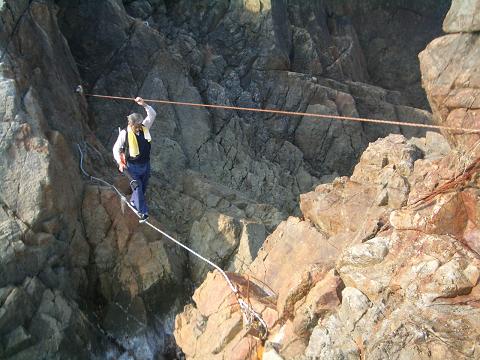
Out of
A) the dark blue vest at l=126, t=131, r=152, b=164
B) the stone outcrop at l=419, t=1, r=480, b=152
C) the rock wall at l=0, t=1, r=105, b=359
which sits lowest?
the rock wall at l=0, t=1, r=105, b=359

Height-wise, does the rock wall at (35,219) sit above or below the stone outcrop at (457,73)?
below

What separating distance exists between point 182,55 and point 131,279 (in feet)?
44.5

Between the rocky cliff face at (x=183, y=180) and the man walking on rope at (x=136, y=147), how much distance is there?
5.39ft

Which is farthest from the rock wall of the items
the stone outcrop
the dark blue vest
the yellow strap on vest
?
the stone outcrop

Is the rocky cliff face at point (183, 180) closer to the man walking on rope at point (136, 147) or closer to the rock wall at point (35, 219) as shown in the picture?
the rock wall at point (35, 219)

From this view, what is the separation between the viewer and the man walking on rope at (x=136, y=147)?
43.6 feet

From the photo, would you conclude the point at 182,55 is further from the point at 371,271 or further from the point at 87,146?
the point at 371,271

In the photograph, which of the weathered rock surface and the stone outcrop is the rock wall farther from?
the stone outcrop

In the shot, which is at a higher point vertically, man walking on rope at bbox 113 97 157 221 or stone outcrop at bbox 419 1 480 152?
stone outcrop at bbox 419 1 480 152

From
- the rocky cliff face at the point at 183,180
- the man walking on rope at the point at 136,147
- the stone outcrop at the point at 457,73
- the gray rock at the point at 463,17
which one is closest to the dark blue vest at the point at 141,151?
the man walking on rope at the point at 136,147

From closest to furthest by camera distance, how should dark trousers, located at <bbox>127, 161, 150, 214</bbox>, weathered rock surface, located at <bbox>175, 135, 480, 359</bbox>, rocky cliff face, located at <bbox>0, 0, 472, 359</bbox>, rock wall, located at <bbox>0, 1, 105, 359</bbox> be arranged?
weathered rock surface, located at <bbox>175, 135, 480, 359</bbox>
rocky cliff face, located at <bbox>0, 0, 472, 359</bbox>
rock wall, located at <bbox>0, 1, 105, 359</bbox>
dark trousers, located at <bbox>127, 161, 150, 214</bbox>

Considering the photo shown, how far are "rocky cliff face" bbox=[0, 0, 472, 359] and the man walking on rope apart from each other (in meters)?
1.64

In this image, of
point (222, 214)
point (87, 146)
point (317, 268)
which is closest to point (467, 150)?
point (317, 268)

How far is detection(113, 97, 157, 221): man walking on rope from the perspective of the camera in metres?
13.3
